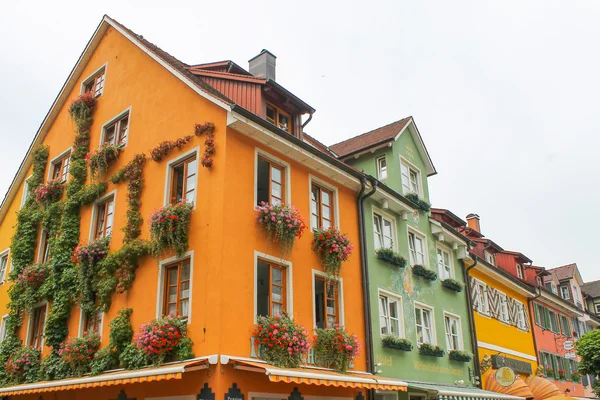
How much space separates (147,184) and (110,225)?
6.67ft

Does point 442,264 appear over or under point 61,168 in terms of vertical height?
under

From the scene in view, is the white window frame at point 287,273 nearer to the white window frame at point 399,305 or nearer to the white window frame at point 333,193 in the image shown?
the white window frame at point 333,193

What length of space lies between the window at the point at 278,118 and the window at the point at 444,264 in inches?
353

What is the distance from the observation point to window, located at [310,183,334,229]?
1669 centimetres

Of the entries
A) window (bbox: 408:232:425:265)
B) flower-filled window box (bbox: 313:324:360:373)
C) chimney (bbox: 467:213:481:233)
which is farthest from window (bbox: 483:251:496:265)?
flower-filled window box (bbox: 313:324:360:373)

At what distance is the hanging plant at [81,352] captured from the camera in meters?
15.1

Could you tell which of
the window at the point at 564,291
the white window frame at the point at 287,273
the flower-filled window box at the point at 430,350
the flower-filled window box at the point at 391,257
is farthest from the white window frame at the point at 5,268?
the window at the point at 564,291

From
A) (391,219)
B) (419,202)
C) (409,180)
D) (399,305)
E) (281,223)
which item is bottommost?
(399,305)

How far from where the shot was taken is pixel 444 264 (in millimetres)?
23453

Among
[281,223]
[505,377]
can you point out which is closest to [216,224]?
[281,223]

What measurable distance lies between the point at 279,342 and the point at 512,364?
15896 mm

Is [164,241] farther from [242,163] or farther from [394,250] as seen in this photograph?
[394,250]

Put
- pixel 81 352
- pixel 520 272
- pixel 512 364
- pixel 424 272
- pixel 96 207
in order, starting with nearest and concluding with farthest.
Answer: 1. pixel 81 352
2. pixel 96 207
3. pixel 424 272
4. pixel 512 364
5. pixel 520 272

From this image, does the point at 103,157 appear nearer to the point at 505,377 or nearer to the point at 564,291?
the point at 505,377
